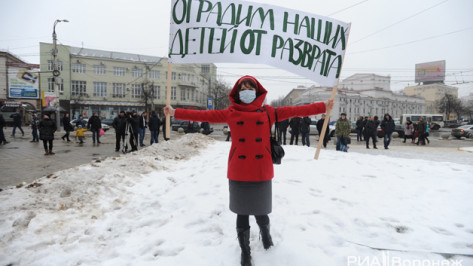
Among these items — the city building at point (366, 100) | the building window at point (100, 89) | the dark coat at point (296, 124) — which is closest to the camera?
the dark coat at point (296, 124)

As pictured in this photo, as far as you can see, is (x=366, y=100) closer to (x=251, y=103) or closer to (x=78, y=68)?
(x=78, y=68)

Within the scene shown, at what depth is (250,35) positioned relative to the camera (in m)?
4.19

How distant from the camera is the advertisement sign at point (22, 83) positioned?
41.3 m

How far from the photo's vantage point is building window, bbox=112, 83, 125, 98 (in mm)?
49697

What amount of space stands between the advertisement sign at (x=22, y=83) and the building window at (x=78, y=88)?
536 centimetres

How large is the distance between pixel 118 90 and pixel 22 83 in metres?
14.5

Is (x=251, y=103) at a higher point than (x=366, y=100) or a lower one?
lower

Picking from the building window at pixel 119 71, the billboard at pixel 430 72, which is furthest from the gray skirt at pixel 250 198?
the billboard at pixel 430 72

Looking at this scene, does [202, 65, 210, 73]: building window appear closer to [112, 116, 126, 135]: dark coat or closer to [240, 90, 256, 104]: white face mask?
[112, 116, 126, 135]: dark coat

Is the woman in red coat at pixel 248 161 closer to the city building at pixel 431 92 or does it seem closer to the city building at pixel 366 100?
the city building at pixel 366 100

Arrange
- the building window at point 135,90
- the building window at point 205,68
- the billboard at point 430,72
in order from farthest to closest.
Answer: the billboard at point 430,72 → the building window at point 205,68 → the building window at point 135,90

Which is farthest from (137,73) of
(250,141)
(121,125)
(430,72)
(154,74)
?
(430,72)

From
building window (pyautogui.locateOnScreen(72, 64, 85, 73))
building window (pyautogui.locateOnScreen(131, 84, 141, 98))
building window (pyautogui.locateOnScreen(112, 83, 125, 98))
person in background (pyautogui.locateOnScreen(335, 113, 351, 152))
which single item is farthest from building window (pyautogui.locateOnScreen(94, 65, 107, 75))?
person in background (pyautogui.locateOnScreen(335, 113, 351, 152))

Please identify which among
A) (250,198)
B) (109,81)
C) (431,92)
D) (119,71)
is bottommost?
(250,198)
